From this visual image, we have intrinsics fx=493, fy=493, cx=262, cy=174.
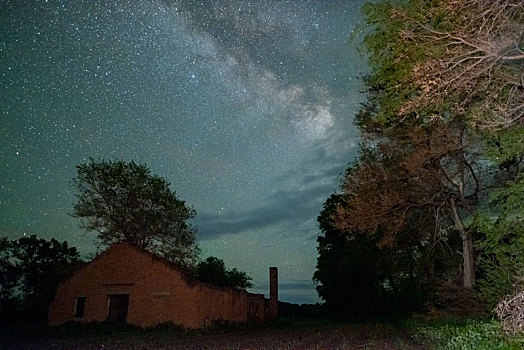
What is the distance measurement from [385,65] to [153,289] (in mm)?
21486

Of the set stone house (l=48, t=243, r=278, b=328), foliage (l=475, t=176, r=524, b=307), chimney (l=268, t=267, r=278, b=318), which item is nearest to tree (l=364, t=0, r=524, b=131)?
foliage (l=475, t=176, r=524, b=307)

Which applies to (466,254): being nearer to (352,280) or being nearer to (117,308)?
(117,308)

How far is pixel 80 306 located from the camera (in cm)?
3272

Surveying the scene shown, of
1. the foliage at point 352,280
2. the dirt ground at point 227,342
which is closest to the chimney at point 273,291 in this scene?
the foliage at point 352,280

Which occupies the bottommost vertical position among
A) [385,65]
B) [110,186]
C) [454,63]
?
[454,63]

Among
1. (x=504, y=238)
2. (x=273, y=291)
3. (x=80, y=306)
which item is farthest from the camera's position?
(x=273, y=291)

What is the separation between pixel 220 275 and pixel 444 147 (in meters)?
45.6

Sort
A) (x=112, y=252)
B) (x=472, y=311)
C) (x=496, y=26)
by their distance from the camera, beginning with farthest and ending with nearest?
1. (x=112, y=252)
2. (x=472, y=311)
3. (x=496, y=26)

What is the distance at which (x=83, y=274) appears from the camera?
1286 inches

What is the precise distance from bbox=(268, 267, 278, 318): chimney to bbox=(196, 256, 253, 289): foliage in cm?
1364

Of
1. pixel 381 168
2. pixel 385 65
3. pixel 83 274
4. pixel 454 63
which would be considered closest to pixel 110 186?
pixel 83 274

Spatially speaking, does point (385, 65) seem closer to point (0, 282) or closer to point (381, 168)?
point (381, 168)

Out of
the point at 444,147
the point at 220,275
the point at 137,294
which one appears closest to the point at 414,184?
the point at 444,147

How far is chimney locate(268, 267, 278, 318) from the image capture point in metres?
45.7
